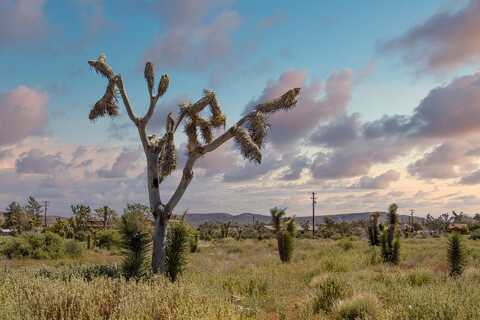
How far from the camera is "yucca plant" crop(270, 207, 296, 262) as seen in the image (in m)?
25.9

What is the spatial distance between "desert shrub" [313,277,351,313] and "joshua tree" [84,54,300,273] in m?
5.23

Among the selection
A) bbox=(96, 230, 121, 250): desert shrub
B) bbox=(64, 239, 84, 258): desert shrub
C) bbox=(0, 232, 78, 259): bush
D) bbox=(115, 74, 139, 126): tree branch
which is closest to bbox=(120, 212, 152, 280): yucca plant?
bbox=(115, 74, 139, 126): tree branch

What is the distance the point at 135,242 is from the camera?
13586mm

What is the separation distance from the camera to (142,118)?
16.5 m

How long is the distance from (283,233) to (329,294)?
15.5 m

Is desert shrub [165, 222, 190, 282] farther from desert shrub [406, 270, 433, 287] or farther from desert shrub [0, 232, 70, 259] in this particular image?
desert shrub [0, 232, 70, 259]

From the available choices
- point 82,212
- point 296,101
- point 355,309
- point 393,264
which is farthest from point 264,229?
point 355,309

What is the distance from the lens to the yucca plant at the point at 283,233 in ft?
84.9

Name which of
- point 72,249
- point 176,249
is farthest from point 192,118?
point 72,249

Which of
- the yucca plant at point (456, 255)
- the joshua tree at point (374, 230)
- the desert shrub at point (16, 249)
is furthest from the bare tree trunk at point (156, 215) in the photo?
the joshua tree at point (374, 230)

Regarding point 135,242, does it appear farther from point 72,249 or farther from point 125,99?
point 72,249

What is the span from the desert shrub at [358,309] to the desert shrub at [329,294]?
2.66 feet

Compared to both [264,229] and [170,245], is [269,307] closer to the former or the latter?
[170,245]

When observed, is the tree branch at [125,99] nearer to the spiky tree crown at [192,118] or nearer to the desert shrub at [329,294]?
the spiky tree crown at [192,118]
